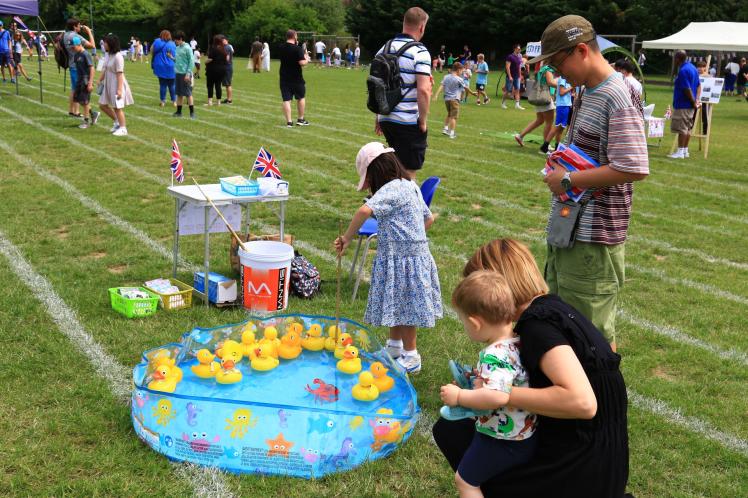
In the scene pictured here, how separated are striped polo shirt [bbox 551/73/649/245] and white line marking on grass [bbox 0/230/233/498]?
6.98 ft

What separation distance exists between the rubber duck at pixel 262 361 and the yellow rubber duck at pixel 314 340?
0.27 meters

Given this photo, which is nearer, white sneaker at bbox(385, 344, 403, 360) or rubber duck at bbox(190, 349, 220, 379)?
rubber duck at bbox(190, 349, 220, 379)

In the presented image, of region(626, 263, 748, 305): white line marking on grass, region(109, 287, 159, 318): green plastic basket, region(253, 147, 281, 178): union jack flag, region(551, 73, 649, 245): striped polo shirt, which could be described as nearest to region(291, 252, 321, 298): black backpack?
region(253, 147, 281, 178): union jack flag

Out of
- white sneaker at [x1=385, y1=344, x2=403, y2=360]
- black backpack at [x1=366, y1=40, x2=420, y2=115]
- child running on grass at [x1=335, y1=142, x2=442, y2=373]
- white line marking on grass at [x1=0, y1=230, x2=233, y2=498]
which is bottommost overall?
white line marking on grass at [x1=0, y1=230, x2=233, y2=498]

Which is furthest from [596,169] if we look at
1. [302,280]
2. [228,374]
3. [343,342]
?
[302,280]

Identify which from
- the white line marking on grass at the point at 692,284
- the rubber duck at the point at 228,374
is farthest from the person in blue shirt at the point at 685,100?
the rubber duck at the point at 228,374

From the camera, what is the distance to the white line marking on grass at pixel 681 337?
5.00 meters

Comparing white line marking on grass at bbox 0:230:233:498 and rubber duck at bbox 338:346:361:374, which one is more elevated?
rubber duck at bbox 338:346:361:374

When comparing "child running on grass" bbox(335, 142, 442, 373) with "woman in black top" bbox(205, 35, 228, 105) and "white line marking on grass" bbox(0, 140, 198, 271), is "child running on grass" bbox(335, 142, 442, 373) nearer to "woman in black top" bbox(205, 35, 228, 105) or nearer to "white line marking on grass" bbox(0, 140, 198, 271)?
"white line marking on grass" bbox(0, 140, 198, 271)

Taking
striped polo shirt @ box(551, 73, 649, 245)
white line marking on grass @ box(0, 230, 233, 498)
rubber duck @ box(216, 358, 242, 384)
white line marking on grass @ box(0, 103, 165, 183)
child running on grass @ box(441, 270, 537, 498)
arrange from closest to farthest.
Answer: child running on grass @ box(441, 270, 537, 498) < striped polo shirt @ box(551, 73, 649, 245) < white line marking on grass @ box(0, 230, 233, 498) < rubber duck @ box(216, 358, 242, 384) < white line marking on grass @ box(0, 103, 165, 183)

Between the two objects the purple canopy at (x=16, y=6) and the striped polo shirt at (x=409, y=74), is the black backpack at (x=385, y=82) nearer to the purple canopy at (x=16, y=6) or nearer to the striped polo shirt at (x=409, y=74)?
the striped polo shirt at (x=409, y=74)

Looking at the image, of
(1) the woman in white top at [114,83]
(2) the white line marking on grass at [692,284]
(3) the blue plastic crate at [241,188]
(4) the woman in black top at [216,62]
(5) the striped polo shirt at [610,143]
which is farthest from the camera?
(4) the woman in black top at [216,62]

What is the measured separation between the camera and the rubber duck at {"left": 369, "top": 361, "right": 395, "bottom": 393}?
13.5 feet

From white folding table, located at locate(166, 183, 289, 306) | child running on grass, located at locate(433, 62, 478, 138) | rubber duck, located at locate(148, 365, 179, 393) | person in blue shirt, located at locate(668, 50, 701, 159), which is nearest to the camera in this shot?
rubber duck, located at locate(148, 365, 179, 393)
